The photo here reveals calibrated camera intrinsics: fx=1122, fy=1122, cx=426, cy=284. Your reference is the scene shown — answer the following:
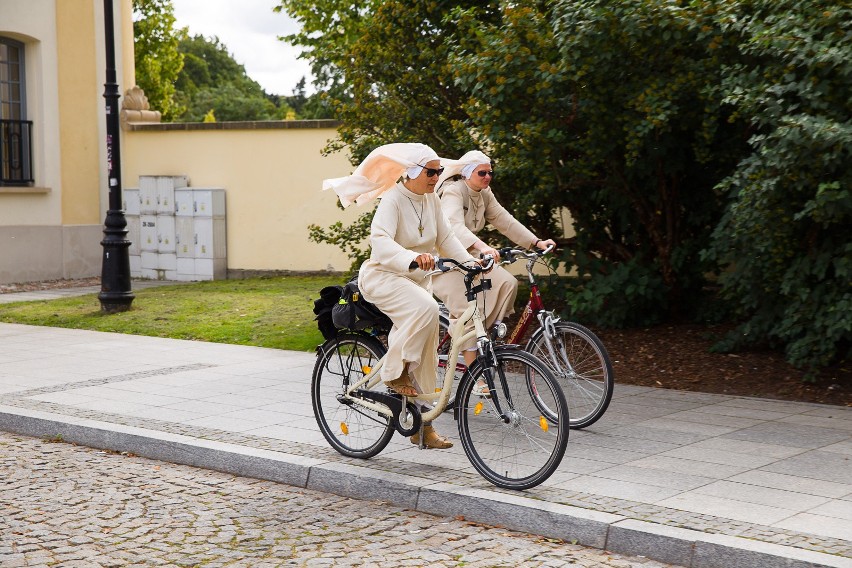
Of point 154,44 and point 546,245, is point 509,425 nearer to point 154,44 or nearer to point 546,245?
point 546,245

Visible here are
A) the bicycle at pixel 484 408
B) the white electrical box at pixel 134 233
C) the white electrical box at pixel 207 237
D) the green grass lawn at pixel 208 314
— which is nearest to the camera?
the bicycle at pixel 484 408

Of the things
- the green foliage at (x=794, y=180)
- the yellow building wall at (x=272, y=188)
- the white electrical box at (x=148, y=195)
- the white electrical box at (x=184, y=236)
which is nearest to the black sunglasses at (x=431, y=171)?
the green foliage at (x=794, y=180)

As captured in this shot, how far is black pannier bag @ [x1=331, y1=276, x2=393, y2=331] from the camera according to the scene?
657cm

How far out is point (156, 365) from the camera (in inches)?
406

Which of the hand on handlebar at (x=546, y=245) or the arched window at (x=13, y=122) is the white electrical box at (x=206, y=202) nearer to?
the arched window at (x=13, y=122)

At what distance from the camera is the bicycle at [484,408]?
5816 mm

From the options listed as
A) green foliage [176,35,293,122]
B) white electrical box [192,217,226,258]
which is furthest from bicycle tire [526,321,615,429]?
green foliage [176,35,293,122]

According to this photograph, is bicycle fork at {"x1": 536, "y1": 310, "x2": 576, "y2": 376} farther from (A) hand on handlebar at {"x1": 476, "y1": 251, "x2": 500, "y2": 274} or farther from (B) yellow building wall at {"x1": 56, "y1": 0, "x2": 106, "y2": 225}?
(B) yellow building wall at {"x1": 56, "y1": 0, "x2": 106, "y2": 225}

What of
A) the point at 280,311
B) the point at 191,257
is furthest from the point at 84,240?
the point at 280,311

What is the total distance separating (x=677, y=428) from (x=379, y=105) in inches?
210

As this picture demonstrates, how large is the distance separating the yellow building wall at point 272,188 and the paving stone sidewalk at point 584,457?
27.3 ft

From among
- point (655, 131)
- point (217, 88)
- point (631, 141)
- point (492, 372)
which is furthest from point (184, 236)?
point (217, 88)

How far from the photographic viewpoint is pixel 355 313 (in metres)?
6.58

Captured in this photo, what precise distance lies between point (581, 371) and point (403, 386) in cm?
137
